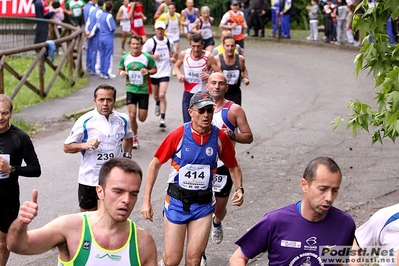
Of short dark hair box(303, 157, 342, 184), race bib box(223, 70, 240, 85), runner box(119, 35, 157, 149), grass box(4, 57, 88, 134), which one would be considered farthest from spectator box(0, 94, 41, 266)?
grass box(4, 57, 88, 134)

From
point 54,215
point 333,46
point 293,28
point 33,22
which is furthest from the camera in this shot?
point 293,28

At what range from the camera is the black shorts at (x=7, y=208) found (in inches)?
284

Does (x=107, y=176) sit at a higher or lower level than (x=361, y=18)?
lower

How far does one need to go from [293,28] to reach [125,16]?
12.5 metres

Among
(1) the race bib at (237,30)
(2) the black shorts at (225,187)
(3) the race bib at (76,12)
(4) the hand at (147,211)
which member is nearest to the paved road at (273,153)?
(2) the black shorts at (225,187)

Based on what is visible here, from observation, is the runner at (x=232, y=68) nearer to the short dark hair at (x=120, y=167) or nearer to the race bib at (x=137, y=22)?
the short dark hair at (x=120, y=167)

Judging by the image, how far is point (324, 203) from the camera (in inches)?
191

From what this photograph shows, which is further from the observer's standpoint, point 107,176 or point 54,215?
point 54,215

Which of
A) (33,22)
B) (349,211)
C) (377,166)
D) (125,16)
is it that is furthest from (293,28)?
(349,211)

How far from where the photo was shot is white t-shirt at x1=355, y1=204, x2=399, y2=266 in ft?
16.1

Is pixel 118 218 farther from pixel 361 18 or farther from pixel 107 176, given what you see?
pixel 361 18

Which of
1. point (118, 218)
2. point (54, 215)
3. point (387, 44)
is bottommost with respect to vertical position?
point (54, 215)

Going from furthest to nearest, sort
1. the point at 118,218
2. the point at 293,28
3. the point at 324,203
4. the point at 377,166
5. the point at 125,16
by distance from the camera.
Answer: the point at 293,28 < the point at 125,16 < the point at 377,166 < the point at 324,203 < the point at 118,218

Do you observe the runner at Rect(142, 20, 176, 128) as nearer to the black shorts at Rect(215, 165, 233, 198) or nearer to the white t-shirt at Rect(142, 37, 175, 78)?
the white t-shirt at Rect(142, 37, 175, 78)
